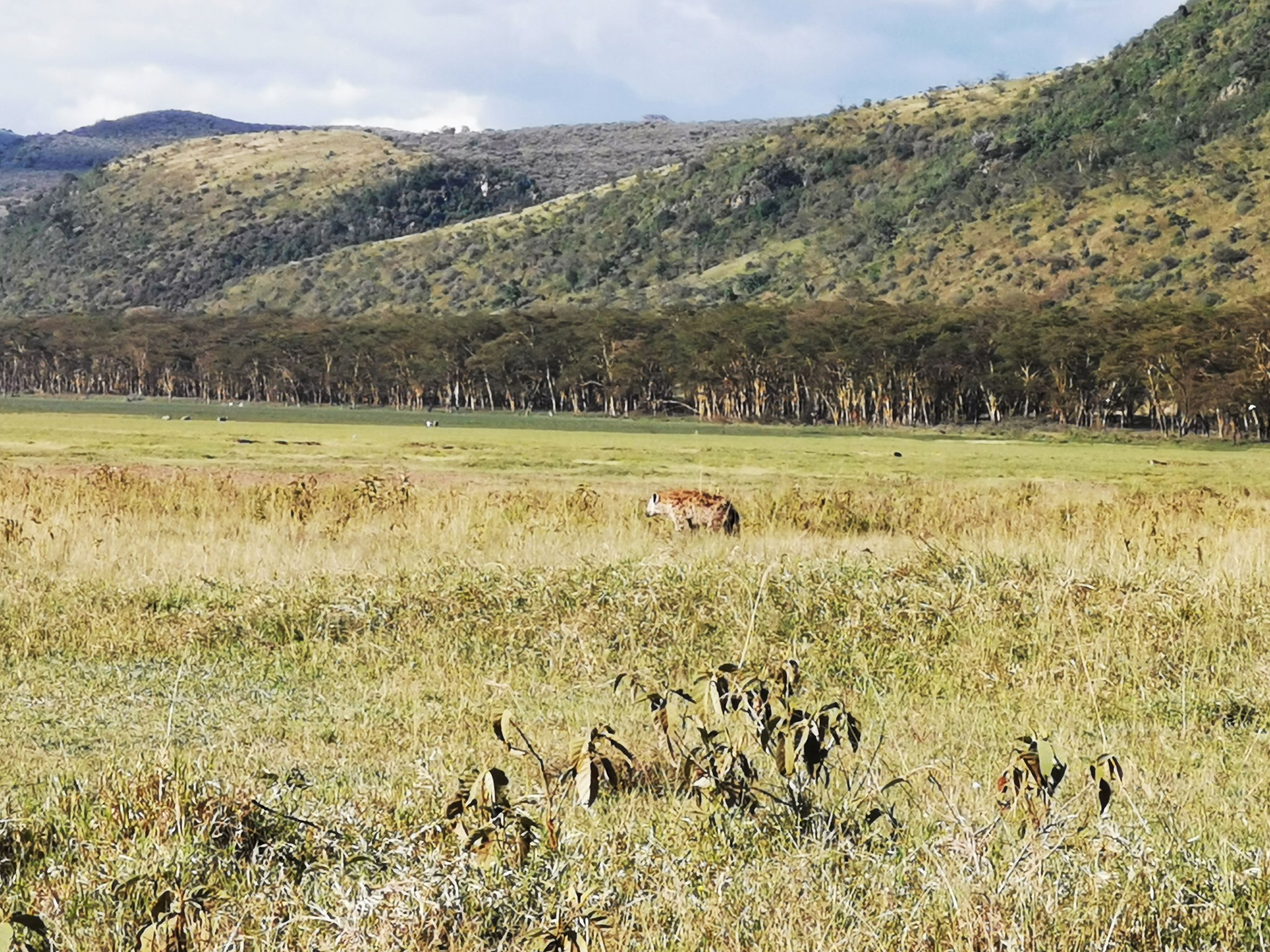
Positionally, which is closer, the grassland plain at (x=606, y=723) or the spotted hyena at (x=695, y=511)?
the grassland plain at (x=606, y=723)

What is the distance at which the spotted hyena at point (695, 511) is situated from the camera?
19672 millimetres

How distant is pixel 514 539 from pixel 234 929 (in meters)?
12.8

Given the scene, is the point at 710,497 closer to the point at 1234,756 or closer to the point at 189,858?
the point at 1234,756

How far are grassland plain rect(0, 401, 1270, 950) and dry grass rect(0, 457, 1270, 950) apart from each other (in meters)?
0.03

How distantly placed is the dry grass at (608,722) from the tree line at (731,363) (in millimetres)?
69397

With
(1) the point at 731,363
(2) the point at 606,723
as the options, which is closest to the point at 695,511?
(2) the point at 606,723

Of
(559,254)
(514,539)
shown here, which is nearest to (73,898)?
(514,539)

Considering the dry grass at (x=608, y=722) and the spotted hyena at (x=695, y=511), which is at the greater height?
the spotted hyena at (x=695, y=511)

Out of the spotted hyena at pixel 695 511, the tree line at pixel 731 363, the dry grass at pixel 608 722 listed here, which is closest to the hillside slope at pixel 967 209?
the tree line at pixel 731 363

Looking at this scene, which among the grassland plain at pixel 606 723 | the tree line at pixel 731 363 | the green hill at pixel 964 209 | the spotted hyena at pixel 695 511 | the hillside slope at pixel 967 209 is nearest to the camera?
the grassland plain at pixel 606 723

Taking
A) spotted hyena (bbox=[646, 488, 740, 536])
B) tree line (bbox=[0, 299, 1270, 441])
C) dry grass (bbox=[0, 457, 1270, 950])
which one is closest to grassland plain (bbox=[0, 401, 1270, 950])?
dry grass (bbox=[0, 457, 1270, 950])

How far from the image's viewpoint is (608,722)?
8867 mm

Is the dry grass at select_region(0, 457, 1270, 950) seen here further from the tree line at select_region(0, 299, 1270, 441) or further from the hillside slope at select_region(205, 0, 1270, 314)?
the hillside slope at select_region(205, 0, 1270, 314)

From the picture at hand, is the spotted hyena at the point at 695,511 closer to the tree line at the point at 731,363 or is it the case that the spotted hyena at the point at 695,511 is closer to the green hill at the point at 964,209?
the tree line at the point at 731,363
